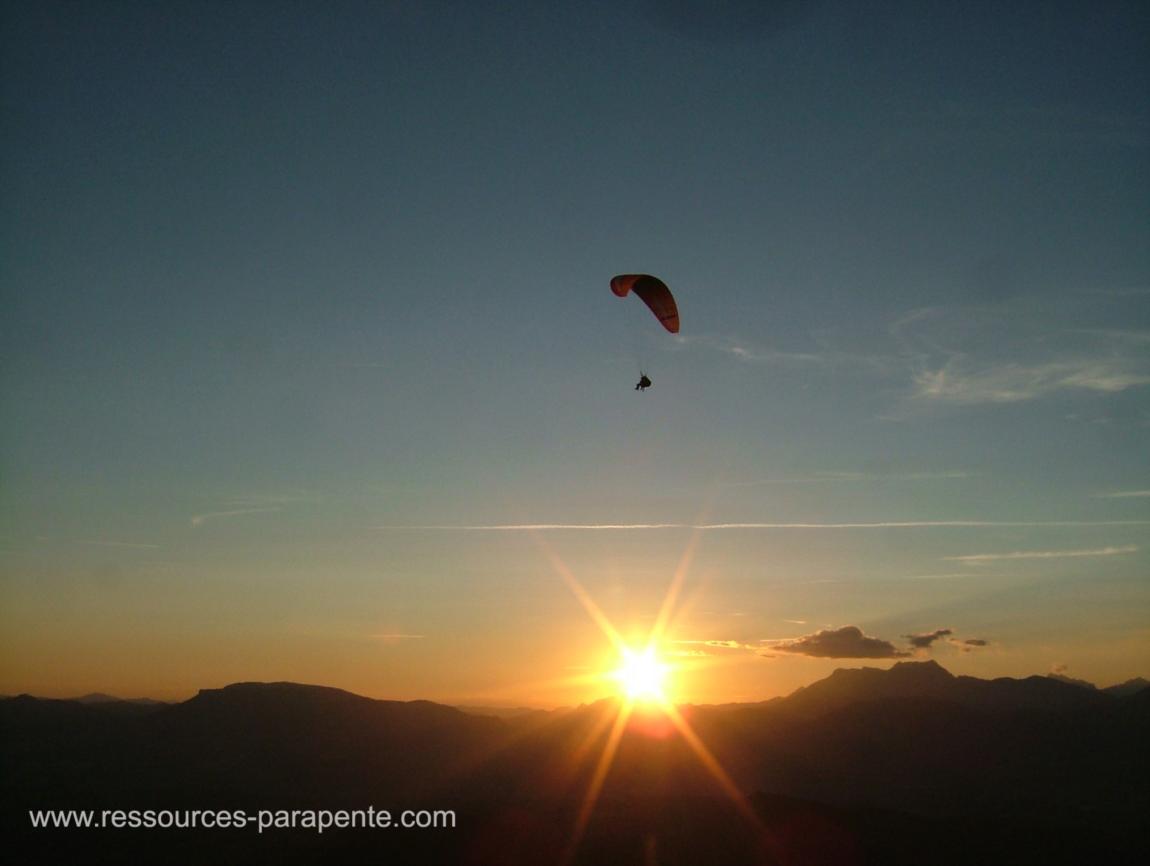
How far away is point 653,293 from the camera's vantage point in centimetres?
7450

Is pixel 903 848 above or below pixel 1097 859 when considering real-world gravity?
above

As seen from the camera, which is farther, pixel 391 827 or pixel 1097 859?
pixel 1097 859

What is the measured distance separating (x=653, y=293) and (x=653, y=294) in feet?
0.35

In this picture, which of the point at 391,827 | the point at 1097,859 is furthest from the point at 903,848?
the point at 391,827

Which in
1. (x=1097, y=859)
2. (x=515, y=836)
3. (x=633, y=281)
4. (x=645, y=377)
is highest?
(x=633, y=281)

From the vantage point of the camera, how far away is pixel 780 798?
6718 inches

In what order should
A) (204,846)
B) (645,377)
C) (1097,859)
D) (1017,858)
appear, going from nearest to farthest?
(645,377) → (1017,858) → (1097,859) → (204,846)

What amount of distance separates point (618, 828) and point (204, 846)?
102343 millimetres

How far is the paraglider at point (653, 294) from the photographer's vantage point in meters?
73.4

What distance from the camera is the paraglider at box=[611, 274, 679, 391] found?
7338 cm

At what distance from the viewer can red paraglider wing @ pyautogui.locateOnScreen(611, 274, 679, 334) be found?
241 feet

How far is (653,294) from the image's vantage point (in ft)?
245

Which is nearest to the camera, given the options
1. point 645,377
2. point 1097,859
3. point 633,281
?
point 645,377

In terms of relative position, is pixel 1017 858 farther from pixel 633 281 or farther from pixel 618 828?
pixel 633 281
